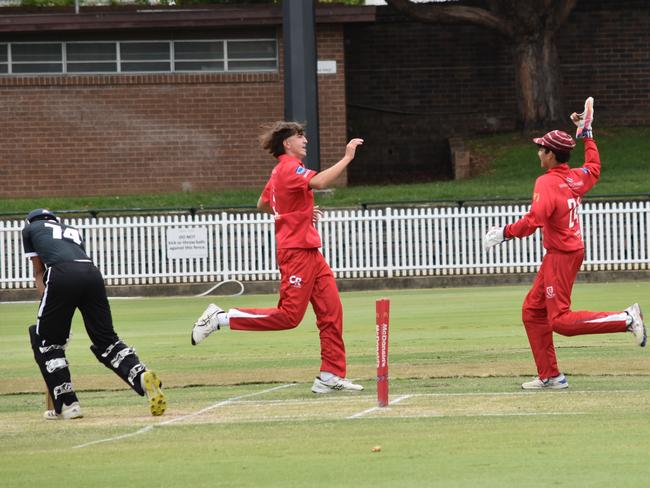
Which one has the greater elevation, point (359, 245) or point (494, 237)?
point (494, 237)

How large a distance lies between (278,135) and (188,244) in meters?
16.0

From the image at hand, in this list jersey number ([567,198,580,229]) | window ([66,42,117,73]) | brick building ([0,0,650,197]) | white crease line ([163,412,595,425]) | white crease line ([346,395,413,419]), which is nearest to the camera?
white crease line ([163,412,595,425])

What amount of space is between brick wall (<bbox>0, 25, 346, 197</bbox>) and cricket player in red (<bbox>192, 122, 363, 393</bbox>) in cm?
2243

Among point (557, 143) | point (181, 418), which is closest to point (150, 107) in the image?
point (557, 143)

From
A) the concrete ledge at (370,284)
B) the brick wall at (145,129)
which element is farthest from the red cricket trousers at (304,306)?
the brick wall at (145,129)

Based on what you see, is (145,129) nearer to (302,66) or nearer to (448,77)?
(302,66)

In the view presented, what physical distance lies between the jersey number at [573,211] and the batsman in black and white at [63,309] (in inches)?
131

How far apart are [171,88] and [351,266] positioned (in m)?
8.93

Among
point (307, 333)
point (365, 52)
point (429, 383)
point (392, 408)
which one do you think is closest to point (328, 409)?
point (392, 408)

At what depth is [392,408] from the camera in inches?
381

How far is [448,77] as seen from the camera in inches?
1487

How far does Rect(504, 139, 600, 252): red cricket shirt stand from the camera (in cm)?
1024

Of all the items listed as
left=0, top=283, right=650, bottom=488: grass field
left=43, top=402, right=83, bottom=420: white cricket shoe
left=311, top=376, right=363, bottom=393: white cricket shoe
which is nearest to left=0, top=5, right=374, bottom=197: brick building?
left=0, top=283, right=650, bottom=488: grass field

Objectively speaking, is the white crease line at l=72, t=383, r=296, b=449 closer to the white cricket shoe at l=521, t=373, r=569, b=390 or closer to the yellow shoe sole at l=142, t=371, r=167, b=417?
the yellow shoe sole at l=142, t=371, r=167, b=417
